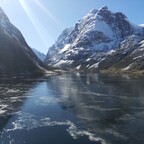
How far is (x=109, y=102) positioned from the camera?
290 feet

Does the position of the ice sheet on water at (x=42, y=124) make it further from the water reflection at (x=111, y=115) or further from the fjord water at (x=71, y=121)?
the water reflection at (x=111, y=115)

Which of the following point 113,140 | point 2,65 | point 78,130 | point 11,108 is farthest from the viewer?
point 2,65

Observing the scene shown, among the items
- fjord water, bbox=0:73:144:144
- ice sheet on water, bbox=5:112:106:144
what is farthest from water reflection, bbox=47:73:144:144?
ice sheet on water, bbox=5:112:106:144

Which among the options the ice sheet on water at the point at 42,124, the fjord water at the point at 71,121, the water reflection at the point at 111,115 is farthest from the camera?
the water reflection at the point at 111,115

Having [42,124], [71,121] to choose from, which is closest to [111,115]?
[71,121]

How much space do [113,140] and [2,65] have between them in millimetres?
158398

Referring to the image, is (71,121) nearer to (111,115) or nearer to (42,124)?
(42,124)

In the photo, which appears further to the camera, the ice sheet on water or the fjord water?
the ice sheet on water

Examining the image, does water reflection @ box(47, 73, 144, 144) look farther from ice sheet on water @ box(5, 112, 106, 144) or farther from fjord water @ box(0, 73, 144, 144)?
ice sheet on water @ box(5, 112, 106, 144)

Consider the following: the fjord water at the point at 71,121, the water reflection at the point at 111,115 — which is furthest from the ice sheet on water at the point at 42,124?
the water reflection at the point at 111,115

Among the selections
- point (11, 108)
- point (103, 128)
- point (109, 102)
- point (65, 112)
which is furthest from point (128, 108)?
point (11, 108)

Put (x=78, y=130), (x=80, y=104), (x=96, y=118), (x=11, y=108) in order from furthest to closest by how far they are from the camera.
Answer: (x=80, y=104)
(x=11, y=108)
(x=96, y=118)
(x=78, y=130)

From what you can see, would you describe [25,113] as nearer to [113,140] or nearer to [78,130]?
[78,130]

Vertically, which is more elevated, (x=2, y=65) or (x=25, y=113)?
(x=2, y=65)
